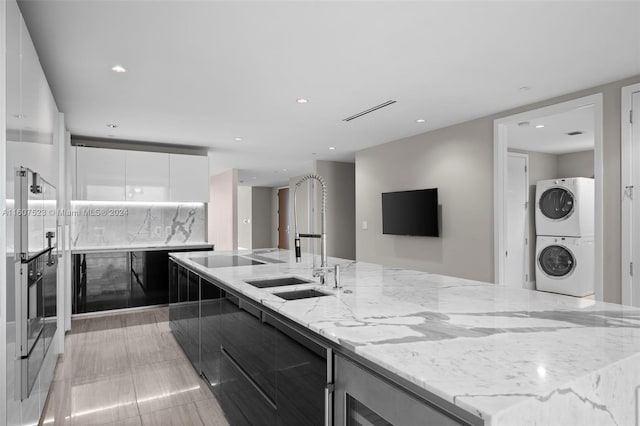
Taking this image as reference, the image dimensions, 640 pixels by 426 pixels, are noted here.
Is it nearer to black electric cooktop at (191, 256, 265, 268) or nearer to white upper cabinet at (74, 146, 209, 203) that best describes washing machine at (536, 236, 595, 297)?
black electric cooktop at (191, 256, 265, 268)

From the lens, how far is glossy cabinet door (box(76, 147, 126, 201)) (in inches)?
194

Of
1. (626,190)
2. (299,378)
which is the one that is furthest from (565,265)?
(299,378)

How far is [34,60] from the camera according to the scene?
214 centimetres

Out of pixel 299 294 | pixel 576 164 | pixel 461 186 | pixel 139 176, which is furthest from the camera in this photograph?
pixel 576 164

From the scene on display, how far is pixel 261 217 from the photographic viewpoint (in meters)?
12.8

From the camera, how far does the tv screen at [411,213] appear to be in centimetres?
489

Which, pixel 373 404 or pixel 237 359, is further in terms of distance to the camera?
pixel 237 359

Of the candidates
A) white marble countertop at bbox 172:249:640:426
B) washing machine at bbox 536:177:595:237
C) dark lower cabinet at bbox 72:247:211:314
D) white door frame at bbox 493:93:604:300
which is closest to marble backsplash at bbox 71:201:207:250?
dark lower cabinet at bbox 72:247:211:314

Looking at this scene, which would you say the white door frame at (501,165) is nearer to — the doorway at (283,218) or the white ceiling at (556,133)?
the white ceiling at (556,133)

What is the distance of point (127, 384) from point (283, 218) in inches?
372

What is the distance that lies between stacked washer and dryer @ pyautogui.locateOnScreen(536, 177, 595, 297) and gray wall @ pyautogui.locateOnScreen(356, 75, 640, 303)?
2.51 meters

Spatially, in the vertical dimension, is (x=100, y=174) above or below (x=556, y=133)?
below

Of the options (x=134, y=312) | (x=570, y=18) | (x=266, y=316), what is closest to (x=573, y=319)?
(x=266, y=316)

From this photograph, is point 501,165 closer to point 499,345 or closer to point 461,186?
point 461,186
